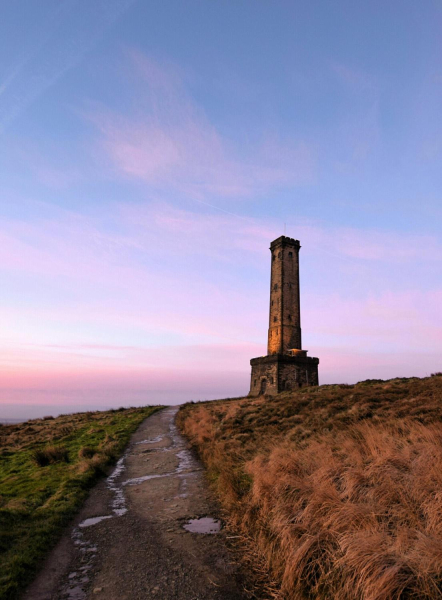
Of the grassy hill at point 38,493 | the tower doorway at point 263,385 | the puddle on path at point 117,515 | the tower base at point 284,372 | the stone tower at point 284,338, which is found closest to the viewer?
the puddle on path at point 117,515

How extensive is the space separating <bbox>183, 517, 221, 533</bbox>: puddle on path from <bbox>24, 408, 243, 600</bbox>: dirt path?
153mm

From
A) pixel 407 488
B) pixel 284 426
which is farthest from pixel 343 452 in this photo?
pixel 284 426

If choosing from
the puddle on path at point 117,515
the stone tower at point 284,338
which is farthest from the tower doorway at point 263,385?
the puddle on path at point 117,515

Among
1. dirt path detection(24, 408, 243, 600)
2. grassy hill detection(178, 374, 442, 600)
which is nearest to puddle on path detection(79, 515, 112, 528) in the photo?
dirt path detection(24, 408, 243, 600)

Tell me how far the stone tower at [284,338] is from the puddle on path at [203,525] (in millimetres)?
32020

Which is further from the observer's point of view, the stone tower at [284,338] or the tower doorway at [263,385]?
the tower doorway at [263,385]

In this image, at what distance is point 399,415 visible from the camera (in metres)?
13.1

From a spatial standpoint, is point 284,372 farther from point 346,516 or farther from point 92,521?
point 346,516

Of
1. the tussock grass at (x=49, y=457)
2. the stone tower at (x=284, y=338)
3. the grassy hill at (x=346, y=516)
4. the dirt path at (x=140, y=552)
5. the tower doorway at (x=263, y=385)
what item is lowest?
the tussock grass at (x=49, y=457)

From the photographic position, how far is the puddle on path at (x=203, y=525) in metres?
6.71

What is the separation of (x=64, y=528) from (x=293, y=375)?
34.8 meters

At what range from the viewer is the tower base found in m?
39.2

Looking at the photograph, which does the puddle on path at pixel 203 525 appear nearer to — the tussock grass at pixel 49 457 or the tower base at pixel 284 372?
the tussock grass at pixel 49 457

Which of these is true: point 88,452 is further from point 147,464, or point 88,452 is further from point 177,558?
point 177,558
